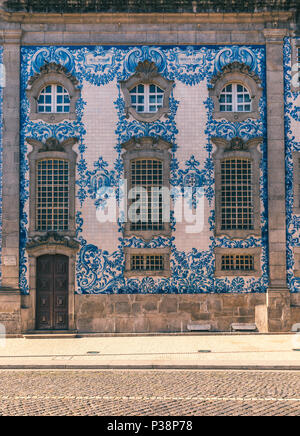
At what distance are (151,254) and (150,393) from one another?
9.21 m

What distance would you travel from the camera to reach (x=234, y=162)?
20.3m

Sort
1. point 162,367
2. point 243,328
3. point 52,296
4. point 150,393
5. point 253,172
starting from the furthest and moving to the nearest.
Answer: point 253,172, point 52,296, point 243,328, point 162,367, point 150,393

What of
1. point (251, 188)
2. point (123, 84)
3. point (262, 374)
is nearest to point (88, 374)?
point (262, 374)

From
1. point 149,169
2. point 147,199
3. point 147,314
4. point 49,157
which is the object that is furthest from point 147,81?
point 147,314

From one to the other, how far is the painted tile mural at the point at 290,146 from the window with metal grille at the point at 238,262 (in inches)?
53.5

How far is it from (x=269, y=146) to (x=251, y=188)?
5.33 ft

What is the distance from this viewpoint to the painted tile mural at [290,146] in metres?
19.9

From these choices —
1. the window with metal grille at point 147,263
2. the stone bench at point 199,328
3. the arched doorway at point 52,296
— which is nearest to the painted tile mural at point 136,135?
the window with metal grille at point 147,263

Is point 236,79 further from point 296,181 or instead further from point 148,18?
point 296,181

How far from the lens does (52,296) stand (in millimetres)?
19828

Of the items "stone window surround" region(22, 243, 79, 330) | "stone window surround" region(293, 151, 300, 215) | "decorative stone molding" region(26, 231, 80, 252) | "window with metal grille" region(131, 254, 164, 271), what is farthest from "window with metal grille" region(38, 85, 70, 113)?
"stone window surround" region(293, 151, 300, 215)

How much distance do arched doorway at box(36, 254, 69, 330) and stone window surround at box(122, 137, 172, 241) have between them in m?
2.74

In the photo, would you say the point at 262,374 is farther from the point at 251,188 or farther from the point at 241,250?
the point at 251,188

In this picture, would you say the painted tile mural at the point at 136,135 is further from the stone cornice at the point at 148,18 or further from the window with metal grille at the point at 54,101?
the stone cornice at the point at 148,18
